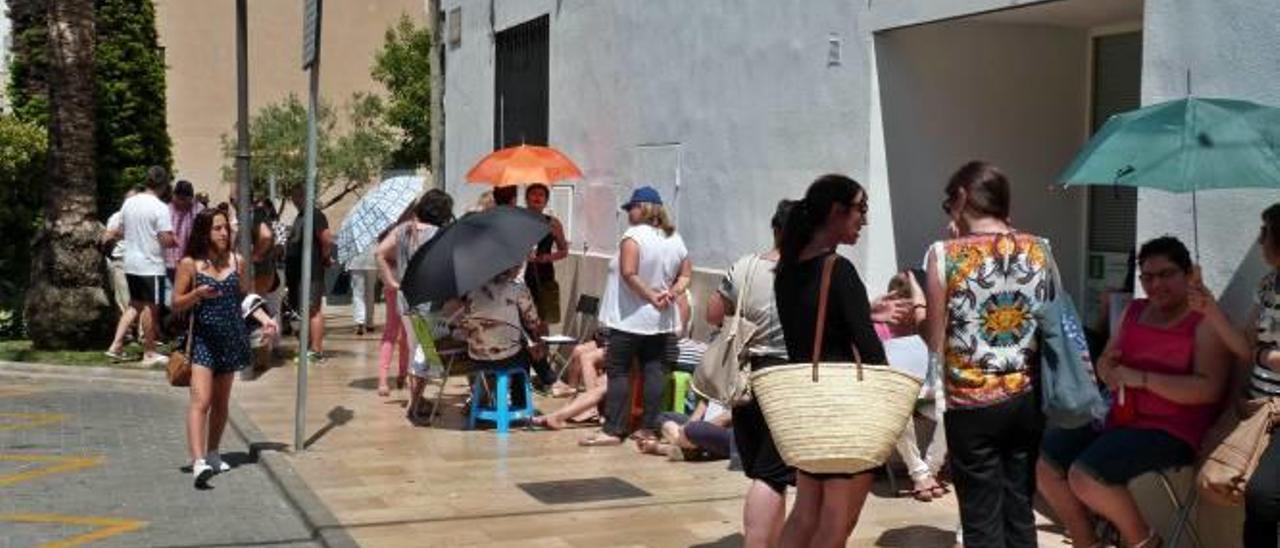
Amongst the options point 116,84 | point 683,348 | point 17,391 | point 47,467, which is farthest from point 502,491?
point 116,84

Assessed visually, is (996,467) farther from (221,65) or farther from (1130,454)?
(221,65)

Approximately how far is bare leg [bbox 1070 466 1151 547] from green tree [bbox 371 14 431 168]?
88.3 ft

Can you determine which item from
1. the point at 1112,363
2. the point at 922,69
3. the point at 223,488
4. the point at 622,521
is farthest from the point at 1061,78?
the point at 223,488

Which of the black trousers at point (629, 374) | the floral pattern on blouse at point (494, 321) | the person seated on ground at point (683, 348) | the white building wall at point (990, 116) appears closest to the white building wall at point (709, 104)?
the white building wall at point (990, 116)

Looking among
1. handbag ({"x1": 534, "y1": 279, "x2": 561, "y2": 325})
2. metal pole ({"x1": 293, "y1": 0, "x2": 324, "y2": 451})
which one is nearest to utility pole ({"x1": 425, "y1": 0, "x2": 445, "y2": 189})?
handbag ({"x1": 534, "y1": 279, "x2": 561, "y2": 325})

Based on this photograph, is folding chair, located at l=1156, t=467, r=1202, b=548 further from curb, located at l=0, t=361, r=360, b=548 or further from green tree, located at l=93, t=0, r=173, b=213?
green tree, located at l=93, t=0, r=173, b=213

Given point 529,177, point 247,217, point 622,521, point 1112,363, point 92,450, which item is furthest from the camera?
point 247,217

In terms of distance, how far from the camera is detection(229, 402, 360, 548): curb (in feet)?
22.5

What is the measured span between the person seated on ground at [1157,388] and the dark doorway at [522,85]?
9450mm

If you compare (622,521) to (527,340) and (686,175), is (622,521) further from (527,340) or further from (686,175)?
(686,175)

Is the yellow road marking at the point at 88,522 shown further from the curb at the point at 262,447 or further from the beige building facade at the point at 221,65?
the beige building facade at the point at 221,65

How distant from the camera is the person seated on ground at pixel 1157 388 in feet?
18.2

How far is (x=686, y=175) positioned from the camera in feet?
36.0

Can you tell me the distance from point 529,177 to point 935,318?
6.90 meters
